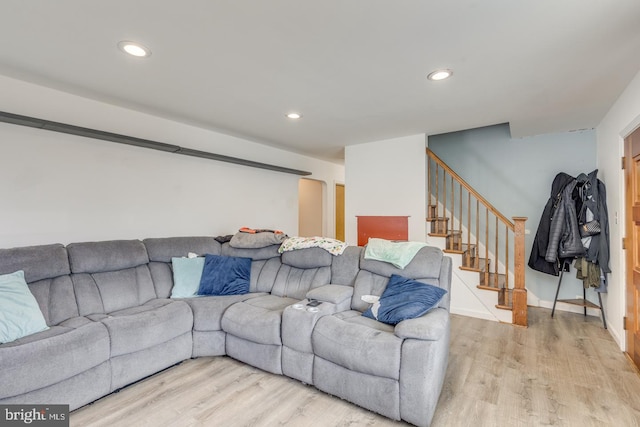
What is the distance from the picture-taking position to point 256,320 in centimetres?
251

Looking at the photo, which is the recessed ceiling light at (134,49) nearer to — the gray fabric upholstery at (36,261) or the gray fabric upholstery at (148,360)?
the gray fabric upholstery at (36,261)

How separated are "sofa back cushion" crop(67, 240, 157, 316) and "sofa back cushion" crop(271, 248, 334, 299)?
1240mm

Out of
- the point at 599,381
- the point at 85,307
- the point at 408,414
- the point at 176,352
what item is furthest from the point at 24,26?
the point at 599,381

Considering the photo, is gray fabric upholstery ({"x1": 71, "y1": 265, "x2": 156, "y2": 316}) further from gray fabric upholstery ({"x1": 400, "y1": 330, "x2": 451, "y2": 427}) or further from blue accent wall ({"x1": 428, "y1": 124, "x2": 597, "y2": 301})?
blue accent wall ({"x1": 428, "y1": 124, "x2": 597, "y2": 301})

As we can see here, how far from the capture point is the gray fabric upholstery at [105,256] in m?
2.61

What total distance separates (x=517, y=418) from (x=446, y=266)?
1067 millimetres

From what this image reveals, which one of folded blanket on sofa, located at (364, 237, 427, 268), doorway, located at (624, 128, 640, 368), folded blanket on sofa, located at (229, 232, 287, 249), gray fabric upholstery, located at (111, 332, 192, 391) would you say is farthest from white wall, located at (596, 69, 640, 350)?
gray fabric upholstery, located at (111, 332, 192, 391)

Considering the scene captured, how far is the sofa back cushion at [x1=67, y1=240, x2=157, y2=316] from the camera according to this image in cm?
257

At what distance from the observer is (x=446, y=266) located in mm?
2541

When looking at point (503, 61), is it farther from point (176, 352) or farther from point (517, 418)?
point (176, 352)

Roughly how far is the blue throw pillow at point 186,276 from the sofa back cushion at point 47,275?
80 centimetres

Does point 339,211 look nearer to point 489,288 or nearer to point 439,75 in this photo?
point 489,288

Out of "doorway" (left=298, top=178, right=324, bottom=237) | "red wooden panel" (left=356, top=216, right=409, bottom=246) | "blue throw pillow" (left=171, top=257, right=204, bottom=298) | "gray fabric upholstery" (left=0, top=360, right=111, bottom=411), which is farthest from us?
"doorway" (left=298, top=178, right=324, bottom=237)

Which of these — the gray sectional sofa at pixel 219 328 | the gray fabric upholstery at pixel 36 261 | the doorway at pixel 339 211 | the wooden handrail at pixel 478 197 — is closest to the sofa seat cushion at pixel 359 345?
the gray sectional sofa at pixel 219 328
